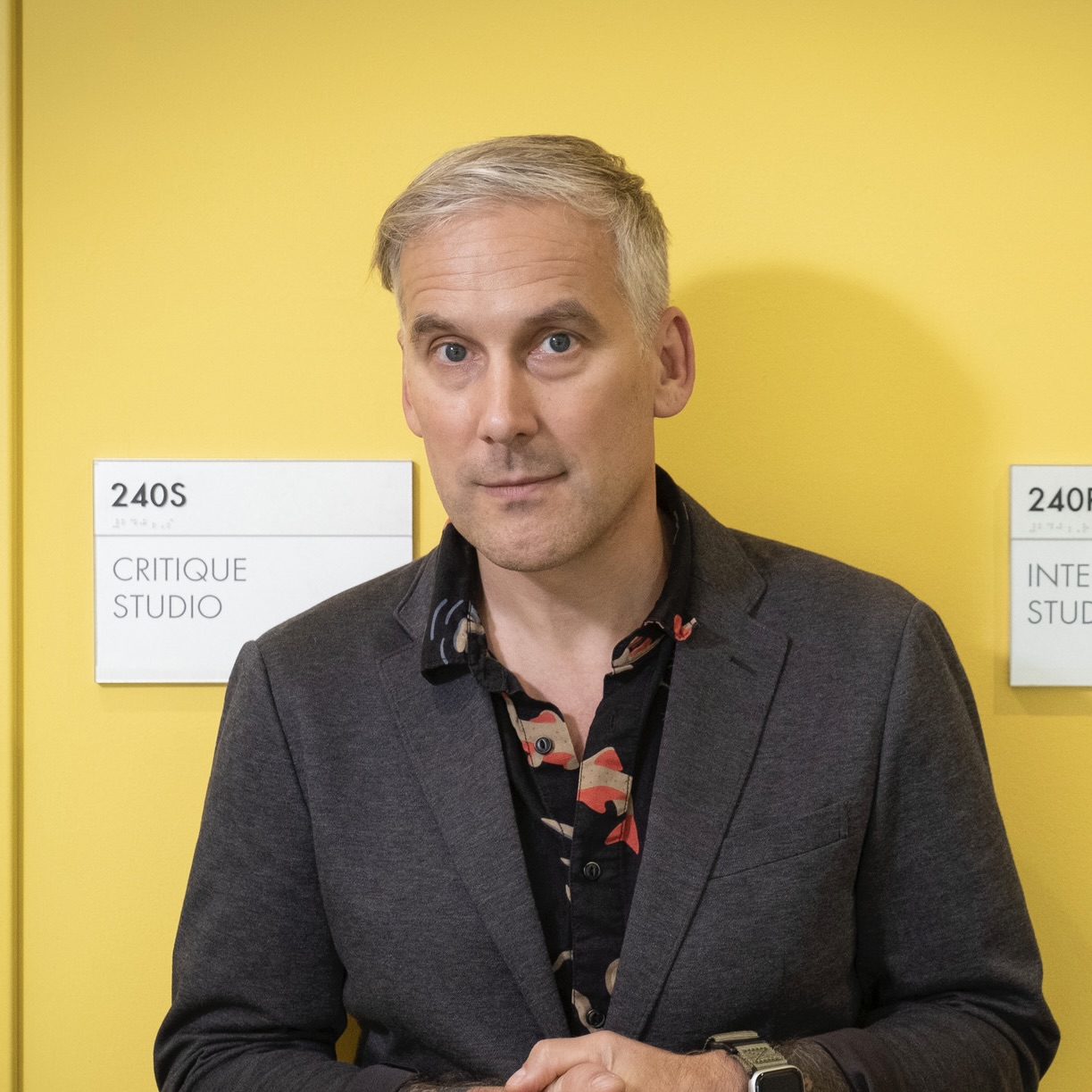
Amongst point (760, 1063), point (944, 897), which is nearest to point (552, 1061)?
point (760, 1063)

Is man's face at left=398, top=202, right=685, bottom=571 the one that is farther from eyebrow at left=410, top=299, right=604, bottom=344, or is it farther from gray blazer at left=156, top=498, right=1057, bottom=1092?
gray blazer at left=156, top=498, right=1057, bottom=1092

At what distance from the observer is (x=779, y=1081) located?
0.98 meters

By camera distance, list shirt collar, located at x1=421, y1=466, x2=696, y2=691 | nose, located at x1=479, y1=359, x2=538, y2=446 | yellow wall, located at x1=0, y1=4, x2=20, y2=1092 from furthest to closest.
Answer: yellow wall, located at x1=0, y1=4, x2=20, y2=1092 < shirt collar, located at x1=421, y1=466, x2=696, y2=691 < nose, located at x1=479, y1=359, x2=538, y2=446

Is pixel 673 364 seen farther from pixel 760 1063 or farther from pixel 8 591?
pixel 8 591

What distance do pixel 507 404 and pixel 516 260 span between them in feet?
0.46

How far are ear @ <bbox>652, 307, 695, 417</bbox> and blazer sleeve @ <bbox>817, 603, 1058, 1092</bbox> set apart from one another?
364 mm

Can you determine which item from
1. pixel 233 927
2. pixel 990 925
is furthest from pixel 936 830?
pixel 233 927

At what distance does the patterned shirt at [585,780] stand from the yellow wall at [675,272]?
306 mm

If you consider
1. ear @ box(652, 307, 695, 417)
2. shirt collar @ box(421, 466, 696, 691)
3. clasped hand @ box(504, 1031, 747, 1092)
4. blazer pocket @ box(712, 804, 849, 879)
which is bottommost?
clasped hand @ box(504, 1031, 747, 1092)

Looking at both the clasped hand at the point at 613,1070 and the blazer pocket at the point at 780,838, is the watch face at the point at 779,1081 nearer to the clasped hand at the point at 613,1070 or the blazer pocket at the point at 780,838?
the clasped hand at the point at 613,1070

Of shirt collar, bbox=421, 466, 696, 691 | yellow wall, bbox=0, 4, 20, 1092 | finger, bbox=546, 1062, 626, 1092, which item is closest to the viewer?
finger, bbox=546, 1062, 626, 1092

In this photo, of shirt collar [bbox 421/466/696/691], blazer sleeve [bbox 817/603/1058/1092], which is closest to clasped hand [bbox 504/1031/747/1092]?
blazer sleeve [bbox 817/603/1058/1092]

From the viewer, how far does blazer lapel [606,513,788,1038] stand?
1042 millimetres

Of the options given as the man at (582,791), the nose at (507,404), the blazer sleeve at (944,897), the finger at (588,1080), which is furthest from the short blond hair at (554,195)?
the finger at (588,1080)
